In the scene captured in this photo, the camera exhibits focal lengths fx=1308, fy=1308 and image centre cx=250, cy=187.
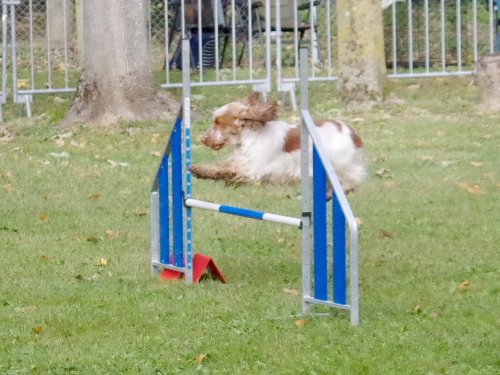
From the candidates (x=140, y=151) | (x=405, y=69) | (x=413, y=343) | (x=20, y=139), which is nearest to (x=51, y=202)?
(x=140, y=151)

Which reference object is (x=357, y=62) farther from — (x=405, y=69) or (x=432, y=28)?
(x=432, y=28)

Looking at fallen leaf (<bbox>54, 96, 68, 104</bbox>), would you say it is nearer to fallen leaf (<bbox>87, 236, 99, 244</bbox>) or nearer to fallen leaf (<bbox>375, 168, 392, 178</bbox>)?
fallen leaf (<bbox>375, 168, 392, 178</bbox>)

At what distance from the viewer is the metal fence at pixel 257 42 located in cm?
1581

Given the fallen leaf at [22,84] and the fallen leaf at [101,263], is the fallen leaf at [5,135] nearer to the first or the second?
the fallen leaf at [22,84]

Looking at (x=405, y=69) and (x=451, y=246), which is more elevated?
(x=405, y=69)

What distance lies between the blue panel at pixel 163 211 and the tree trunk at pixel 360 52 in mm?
7525

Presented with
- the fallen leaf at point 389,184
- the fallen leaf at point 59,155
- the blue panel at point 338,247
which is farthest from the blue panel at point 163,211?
the fallen leaf at point 59,155

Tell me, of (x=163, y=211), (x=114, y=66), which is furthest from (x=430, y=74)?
(x=163, y=211)

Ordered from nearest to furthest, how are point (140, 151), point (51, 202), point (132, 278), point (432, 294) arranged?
point (432, 294), point (132, 278), point (51, 202), point (140, 151)

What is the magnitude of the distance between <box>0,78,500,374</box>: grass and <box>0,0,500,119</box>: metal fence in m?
1.97

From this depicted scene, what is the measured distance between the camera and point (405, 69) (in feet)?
59.5

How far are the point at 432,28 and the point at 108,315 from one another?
14456 millimetres

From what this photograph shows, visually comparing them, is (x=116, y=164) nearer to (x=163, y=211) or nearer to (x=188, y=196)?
(x=163, y=211)

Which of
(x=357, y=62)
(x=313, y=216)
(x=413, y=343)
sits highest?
(x=357, y=62)
